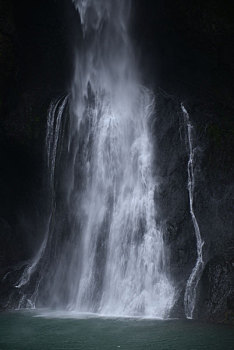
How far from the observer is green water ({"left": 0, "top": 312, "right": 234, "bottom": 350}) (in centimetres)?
829

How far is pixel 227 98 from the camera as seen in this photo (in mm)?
16453

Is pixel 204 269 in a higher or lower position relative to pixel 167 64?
lower

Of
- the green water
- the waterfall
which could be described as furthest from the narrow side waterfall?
the waterfall

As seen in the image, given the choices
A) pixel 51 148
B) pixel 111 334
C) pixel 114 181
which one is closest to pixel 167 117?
pixel 114 181

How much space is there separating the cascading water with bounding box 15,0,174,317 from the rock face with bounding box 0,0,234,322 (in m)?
0.53

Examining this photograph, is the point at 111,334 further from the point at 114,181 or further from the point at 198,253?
the point at 114,181

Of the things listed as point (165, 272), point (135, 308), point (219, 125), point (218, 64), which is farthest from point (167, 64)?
point (135, 308)

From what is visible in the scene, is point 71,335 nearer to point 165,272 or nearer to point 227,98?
point 165,272

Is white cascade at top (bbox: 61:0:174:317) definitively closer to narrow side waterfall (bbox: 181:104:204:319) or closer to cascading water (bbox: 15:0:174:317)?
cascading water (bbox: 15:0:174:317)

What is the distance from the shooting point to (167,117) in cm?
1579

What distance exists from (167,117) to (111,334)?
8.85 metres

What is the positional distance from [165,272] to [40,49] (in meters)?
11.9

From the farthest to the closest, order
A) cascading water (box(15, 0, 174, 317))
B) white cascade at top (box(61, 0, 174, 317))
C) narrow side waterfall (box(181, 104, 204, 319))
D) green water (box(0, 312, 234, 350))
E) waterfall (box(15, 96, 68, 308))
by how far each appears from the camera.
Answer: waterfall (box(15, 96, 68, 308)) < cascading water (box(15, 0, 174, 317)) < white cascade at top (box(61, 0, 174, 317)) < narrow side waterfall (box(181, 104, 204, 319)) < green water (box(0, 312, 234, 350))

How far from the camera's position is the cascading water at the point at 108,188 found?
13539 mm
